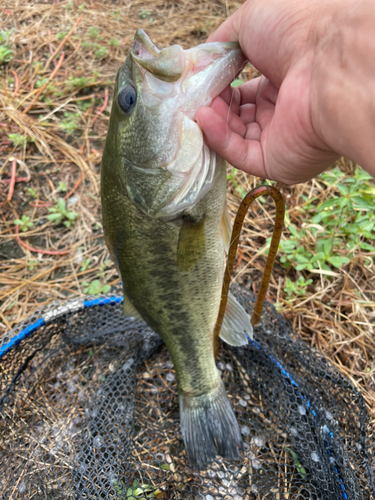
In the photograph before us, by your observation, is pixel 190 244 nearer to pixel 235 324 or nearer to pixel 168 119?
pixel 168 119

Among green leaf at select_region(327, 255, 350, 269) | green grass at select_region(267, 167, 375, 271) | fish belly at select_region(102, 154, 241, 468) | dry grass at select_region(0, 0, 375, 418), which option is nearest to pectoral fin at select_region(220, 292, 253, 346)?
fish belly at select_region(102, 154, 241, 468)

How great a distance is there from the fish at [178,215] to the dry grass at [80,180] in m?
0.98

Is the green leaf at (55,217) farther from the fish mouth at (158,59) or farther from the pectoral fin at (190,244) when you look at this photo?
the fish mouth at (158,59)

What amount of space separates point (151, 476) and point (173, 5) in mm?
6043

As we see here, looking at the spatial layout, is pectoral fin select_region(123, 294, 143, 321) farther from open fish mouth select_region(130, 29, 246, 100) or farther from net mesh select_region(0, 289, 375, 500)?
open fish mouth select_region(130, 29, 246, 100)

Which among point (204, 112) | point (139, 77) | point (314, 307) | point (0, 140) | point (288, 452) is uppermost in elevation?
point (139, 77)

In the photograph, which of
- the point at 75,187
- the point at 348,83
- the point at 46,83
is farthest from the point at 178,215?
the point at 46,83

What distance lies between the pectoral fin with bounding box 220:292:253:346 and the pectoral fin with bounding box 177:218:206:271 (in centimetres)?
48

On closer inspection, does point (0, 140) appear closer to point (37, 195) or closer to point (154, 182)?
point (37, 195)

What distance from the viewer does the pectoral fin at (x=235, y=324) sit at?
1.96 m

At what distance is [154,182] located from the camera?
1453mm

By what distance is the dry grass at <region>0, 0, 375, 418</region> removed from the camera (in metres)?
2.65

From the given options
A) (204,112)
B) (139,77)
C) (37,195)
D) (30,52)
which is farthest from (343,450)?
(30,52)

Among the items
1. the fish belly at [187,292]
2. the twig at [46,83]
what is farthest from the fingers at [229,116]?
the twig at [46,83]
